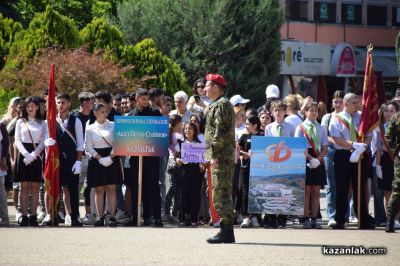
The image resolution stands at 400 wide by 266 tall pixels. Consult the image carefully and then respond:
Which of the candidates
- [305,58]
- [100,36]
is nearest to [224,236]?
[100,36]

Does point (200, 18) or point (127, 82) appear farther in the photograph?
point (200, 18)

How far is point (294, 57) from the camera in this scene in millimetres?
44906

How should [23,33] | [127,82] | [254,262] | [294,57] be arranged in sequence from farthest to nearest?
[294,57] → [23,33] → [127,82] → [254,262]

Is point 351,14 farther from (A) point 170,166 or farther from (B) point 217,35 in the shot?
(A) point 170,166

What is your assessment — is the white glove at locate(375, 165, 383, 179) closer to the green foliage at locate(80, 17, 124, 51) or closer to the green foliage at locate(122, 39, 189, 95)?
the green foliage at locate(122, 39, 189, 95)

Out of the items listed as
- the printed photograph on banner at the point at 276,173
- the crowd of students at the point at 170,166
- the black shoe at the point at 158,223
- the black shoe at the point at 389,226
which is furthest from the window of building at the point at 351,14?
the black shoe at the point at 389,226

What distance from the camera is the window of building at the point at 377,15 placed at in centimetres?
5444

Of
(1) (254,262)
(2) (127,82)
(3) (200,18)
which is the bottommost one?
(1) (254,262)

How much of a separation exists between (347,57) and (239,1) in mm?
11734

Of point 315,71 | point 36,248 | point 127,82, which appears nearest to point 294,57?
point 315,71

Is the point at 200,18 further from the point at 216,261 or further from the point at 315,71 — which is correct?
the point at 216,261

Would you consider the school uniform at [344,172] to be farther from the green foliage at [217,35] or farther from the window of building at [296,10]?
the window of building at [296,10]
